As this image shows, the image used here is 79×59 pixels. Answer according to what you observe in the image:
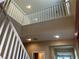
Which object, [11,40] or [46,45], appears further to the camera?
[46,45]

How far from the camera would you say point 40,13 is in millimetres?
9055

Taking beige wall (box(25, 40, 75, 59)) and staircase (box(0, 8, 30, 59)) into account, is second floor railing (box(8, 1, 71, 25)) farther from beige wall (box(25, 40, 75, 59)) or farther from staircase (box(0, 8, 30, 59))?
staircase (box(0, 8, 30, 59))

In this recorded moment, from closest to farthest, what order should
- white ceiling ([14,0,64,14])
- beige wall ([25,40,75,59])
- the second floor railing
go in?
1. beige wall ([25,40,75,59])
2. the second floor railing
3. white ceiling ([14,0,64,14])

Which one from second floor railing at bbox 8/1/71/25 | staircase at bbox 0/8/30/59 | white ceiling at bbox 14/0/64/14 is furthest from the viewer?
white ceiling at bbox 14/0/64/14

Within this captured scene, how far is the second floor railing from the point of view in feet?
26.0

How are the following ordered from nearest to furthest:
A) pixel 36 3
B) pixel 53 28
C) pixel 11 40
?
pixel 11 40 → pixel 53 28 → pixel 36 3

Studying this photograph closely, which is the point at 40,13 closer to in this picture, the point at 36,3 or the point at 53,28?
the point at 36,3

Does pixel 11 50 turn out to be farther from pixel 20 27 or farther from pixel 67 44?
pixel 67 44

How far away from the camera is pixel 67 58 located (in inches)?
364

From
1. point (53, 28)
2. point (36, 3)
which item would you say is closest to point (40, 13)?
point (36, 3)

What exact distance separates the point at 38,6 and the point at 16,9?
1727 millimetres

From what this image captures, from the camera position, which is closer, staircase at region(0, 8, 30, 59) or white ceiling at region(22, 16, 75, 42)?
staircase at region(0, 8, 30, 59)

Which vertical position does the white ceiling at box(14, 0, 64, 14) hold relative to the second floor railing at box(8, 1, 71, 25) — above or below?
above

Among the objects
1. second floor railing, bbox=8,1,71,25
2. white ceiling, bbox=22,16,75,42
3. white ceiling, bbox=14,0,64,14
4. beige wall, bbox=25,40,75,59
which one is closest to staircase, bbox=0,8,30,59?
white ceiling, bbox=22,16,75,42
